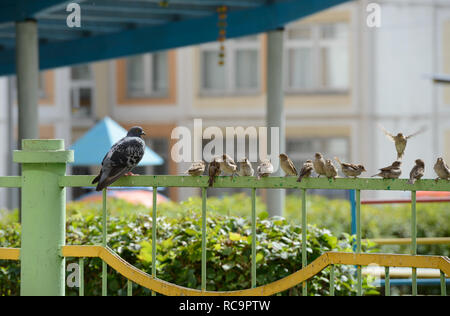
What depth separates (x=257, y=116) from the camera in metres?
20.1

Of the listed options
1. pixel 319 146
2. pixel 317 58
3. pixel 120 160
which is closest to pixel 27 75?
pixel 120 160

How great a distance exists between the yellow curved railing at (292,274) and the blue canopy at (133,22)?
305 centimetres

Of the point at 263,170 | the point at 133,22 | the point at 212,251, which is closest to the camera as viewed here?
the point at 263,170

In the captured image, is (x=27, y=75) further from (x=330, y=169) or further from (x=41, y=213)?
(x=330, y=169)

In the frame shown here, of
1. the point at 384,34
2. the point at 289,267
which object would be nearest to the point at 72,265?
the point at 289,267

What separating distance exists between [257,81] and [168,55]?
2457mm

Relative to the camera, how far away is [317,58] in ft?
68.0

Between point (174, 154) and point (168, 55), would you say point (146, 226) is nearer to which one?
point (174, 154)

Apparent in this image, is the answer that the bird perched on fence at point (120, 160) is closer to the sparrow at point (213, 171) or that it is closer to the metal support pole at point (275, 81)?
the sparrow at point (213, 171)

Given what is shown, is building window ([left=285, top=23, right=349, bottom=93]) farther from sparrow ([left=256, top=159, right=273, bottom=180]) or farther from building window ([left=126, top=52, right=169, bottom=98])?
sparrow ([left=256, top=159, right=273, bottom=180])

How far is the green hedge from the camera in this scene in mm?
4398

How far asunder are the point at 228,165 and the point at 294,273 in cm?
64

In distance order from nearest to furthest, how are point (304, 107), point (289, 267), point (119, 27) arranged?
point (289, 267) < point (119, 27) < point (304, 107)

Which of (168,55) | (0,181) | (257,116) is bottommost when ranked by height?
(0,181)
